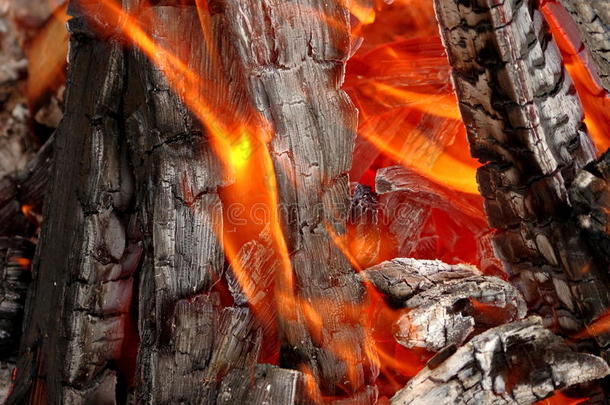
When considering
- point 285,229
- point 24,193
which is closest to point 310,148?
point 285,229

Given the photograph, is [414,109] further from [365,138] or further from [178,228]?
[178,228]

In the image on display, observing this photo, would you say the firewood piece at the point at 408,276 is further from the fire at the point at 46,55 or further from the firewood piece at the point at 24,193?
the fire at the point at 46,55

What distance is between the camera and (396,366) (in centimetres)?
319

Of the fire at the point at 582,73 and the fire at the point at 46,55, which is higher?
the fire at the point at 46,55

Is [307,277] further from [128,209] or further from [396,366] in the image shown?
[128,209]

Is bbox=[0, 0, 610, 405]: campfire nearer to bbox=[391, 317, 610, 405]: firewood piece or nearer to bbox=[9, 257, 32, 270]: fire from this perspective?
bbox=[391, 317, 610, 405]: firewood piece

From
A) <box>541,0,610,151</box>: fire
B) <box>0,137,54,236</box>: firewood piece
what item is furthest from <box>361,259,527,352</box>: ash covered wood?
<box>0,137,54,236</box>: firewood piece

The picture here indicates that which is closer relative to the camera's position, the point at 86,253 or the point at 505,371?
the point at 505,371

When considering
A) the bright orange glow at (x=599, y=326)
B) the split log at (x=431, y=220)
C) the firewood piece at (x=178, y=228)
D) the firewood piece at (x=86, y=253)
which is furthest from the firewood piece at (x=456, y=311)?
the firewood piece at (x=86, y=253)

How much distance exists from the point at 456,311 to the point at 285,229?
923mm

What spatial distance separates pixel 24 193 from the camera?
157 inches

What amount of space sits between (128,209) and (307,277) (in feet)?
3.50

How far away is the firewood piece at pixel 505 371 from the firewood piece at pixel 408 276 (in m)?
0.49

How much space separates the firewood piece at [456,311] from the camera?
2816 mm
